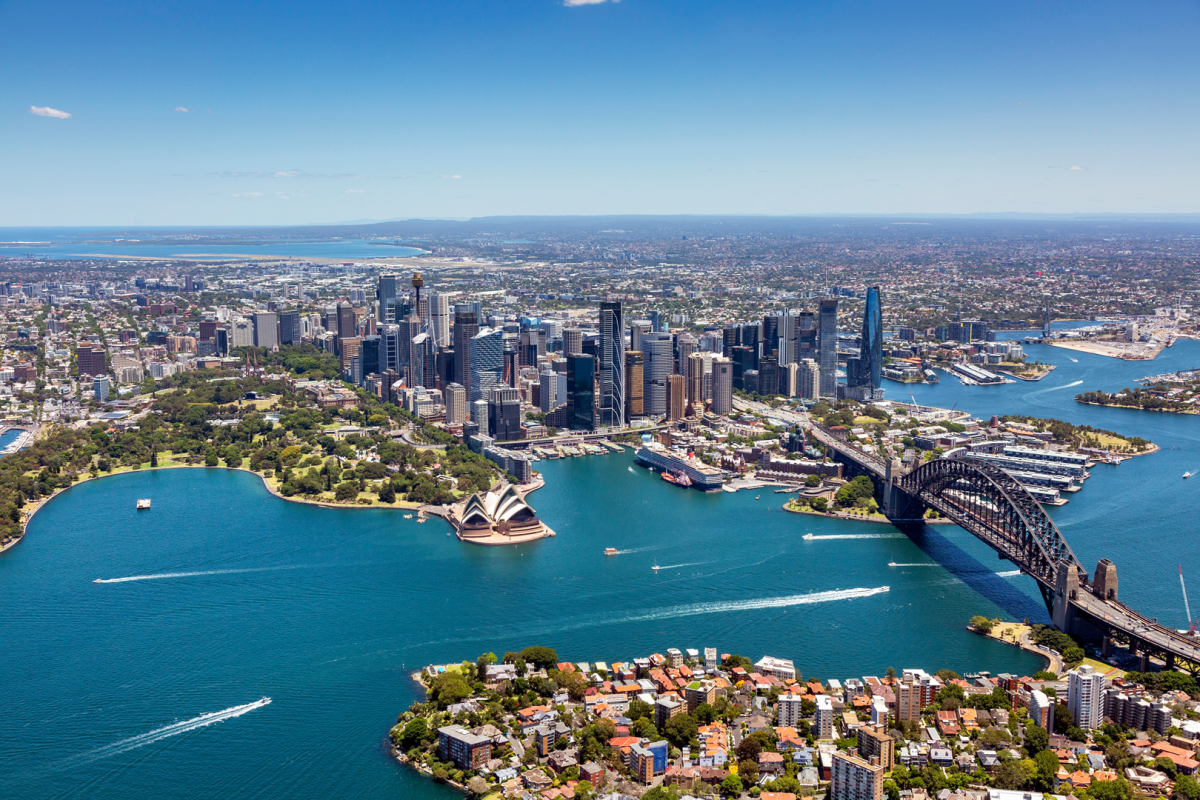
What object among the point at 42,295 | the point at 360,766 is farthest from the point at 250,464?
the point at 42,295

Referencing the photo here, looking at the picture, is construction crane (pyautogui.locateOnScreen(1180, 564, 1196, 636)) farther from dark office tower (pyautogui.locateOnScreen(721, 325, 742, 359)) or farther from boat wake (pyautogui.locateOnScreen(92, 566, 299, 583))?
dark office tower (pyautogui.locateOnScreen(721, 325, 742, 359))

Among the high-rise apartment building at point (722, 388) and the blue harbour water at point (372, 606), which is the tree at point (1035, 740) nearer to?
the blue harbour water at point (372, 606)

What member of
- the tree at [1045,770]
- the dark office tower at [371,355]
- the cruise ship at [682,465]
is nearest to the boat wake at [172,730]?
the tree at [1045,770]

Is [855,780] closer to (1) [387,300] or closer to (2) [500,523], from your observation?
(2) [500,523]

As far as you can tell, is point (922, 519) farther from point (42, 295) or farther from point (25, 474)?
point (42, 295)

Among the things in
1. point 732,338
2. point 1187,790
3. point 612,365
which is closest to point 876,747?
point 1187,790
